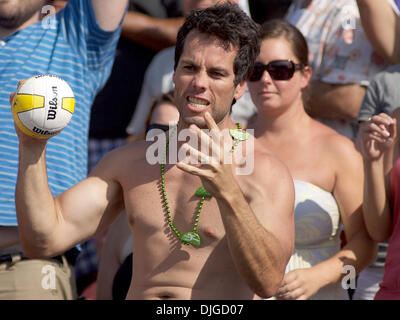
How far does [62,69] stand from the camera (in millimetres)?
3969

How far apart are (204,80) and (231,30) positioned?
0.92 feet

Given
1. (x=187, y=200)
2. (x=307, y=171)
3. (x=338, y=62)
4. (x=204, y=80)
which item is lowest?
(x=307, y=171)

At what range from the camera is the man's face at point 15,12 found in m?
4.03

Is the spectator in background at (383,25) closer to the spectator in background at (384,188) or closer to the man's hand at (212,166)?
the spectator in background at (384,188)

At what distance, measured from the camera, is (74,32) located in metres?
4.06

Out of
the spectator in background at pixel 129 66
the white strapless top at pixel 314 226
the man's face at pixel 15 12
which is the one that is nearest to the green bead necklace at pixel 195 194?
the white strapless top at pixel 314 226

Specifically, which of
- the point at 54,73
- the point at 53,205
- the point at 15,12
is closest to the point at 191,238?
the point at 53,205

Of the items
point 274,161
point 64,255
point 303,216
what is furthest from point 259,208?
point 64,255

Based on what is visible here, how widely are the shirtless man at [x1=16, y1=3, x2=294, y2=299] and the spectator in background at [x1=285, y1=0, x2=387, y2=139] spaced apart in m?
1.50

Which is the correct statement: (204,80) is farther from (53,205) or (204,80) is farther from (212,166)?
(53,205)

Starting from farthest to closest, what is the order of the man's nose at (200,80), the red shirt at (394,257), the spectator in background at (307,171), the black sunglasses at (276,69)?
the black sunglasses at (276,69) < the spectator in background at (307,171) < the red shirt at (394,257) < the man's nose at (200,80)

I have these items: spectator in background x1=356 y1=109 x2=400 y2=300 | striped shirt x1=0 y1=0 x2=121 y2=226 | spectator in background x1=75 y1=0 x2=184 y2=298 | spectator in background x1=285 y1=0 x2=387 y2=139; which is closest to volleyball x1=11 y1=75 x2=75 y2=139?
striped shirt x1=0 y1=0 x2=121 y2=226

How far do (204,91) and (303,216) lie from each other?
1.23m
